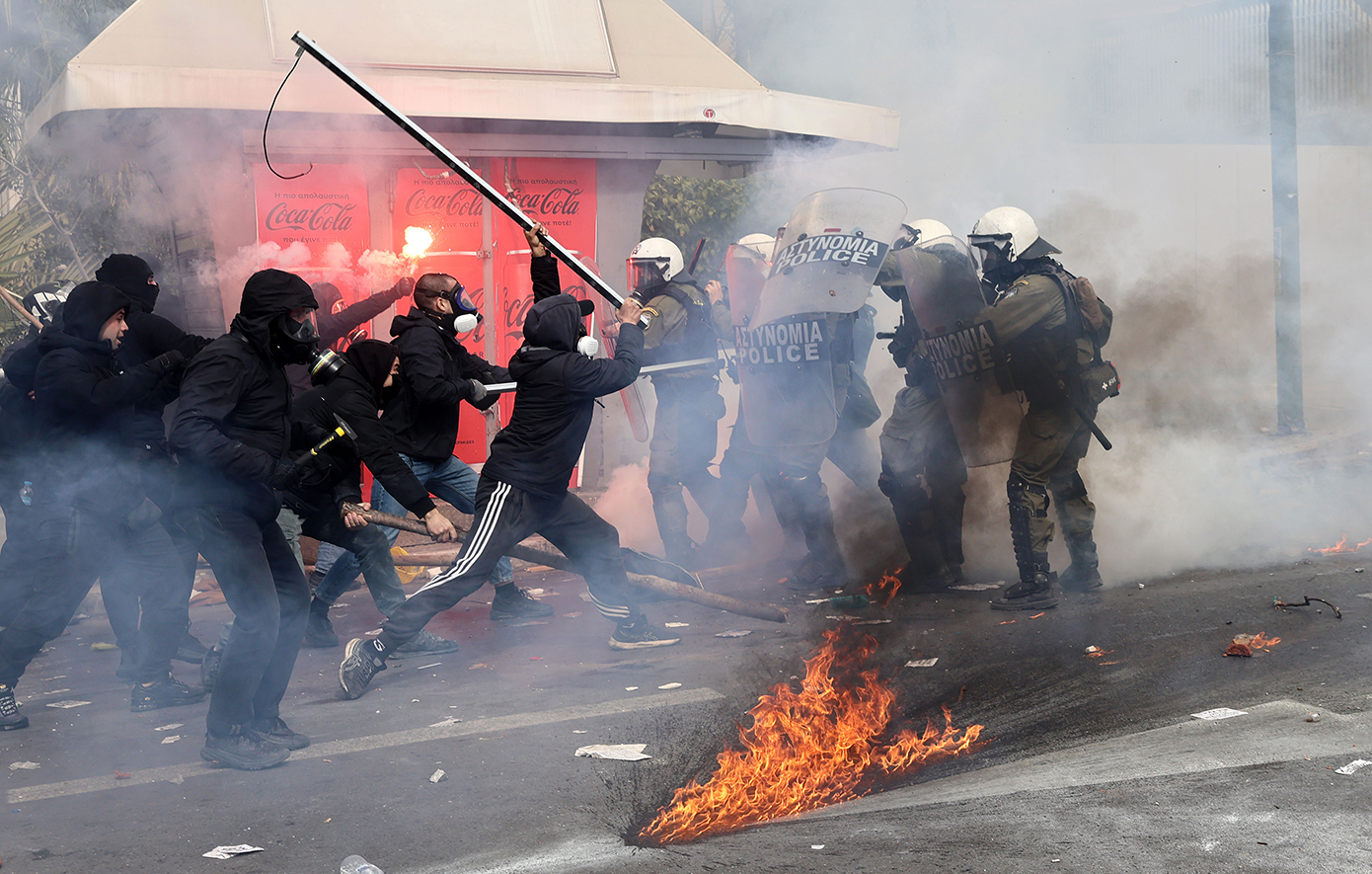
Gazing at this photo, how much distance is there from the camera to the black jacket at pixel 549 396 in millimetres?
4906

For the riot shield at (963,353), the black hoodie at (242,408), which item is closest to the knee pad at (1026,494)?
the riot shield at (963,353)

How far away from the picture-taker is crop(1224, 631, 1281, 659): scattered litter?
4664 millimetres

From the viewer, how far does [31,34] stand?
9.80 meters

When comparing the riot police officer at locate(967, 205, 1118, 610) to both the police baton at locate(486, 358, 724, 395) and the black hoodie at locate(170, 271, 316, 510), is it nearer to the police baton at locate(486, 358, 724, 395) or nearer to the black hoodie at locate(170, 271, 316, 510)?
the police baton at locate(486, 358, 724, 395)

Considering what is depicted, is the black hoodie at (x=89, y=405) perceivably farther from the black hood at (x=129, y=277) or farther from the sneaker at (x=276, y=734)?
the sneaker at (x=276, y=734)

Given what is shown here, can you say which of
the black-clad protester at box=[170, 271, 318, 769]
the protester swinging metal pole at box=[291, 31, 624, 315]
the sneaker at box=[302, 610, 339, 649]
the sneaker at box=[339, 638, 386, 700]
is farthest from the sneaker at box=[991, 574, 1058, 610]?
the black-clad protester at box=[170, 271, 318, 769]

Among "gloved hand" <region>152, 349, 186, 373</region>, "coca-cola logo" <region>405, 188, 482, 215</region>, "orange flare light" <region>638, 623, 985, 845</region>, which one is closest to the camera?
"orange flare light" <region>638, 623, 985, 845</region>

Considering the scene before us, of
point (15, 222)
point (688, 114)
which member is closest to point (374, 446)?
point (688, 114)

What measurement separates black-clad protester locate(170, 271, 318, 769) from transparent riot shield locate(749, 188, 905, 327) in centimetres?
265

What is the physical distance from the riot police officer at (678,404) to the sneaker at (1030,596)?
6.56 ft

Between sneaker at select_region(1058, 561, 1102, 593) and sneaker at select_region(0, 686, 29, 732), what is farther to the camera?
sneaker at select_region(1058, 561, 1102, 593)

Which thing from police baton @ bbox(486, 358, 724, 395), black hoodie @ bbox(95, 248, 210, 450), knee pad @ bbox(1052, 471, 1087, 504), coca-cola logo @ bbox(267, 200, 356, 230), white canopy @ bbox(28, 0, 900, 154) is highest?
white canopy @ bbox(28, 0, 900, 154)

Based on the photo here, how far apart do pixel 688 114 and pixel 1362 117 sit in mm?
9827

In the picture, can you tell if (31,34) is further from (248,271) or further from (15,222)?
(248,271)
